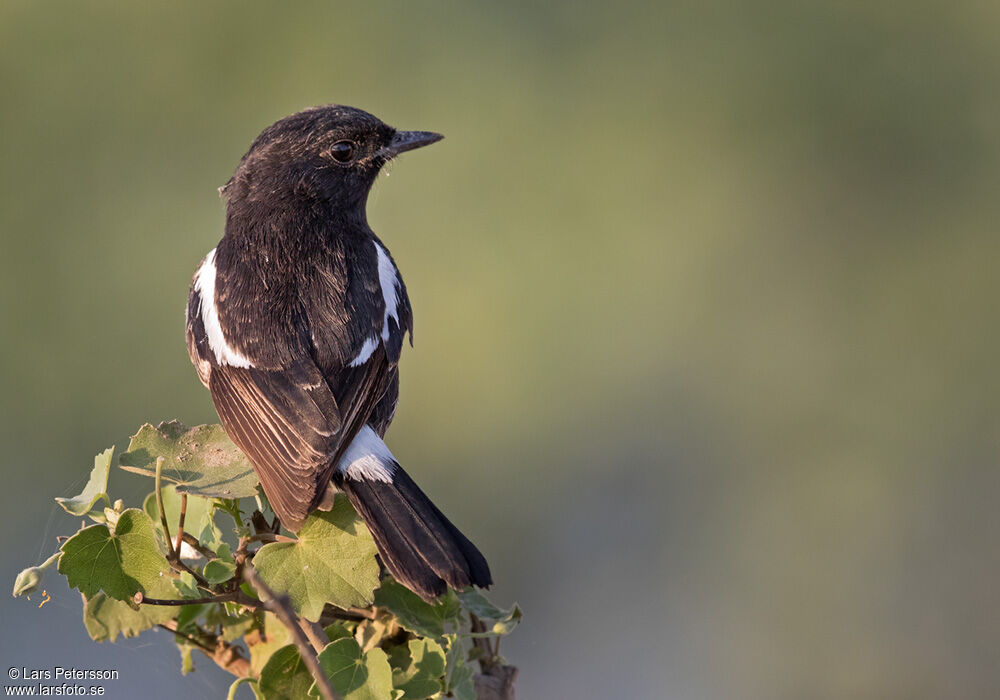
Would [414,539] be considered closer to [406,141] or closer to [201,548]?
[201,548]

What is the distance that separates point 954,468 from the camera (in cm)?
761

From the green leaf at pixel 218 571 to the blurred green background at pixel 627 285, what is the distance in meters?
3.90

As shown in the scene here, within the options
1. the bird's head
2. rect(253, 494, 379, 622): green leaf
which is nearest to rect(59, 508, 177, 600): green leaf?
rect(253, 494, 379, 622): green leaf

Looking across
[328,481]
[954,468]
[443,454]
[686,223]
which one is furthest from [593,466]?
[328,481]

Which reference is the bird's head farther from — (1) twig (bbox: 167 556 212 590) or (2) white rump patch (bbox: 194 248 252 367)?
(1) twig (bbox: 167 556 212 590)

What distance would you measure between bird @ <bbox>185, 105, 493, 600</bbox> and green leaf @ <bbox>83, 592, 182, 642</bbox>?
13.3 inches

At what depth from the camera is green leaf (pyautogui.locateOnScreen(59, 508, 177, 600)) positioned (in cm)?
219

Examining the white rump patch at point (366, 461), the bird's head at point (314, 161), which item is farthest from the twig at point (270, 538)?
the bird's head at point (314, 161)

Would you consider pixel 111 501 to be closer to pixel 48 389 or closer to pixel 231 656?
pixel 231 656

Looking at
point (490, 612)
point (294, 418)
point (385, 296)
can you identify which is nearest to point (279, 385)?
point (294, 418)

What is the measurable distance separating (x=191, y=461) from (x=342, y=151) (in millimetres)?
1686

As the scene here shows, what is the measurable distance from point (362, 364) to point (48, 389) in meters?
3.61

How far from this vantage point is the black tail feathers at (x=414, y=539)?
2455mm

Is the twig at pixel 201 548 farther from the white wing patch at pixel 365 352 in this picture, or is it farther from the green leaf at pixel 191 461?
the white wing patch at pixel 365 352
